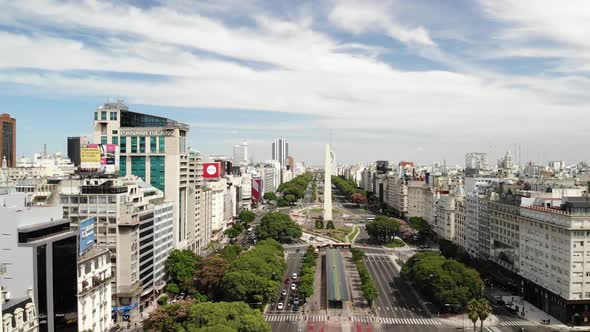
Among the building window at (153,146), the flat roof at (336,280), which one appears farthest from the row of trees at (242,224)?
the flat roof at (336,280)

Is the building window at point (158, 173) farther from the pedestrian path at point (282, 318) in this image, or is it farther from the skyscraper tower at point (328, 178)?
the skyscraper tower at point (328, 178)

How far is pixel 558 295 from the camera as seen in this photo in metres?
70.5

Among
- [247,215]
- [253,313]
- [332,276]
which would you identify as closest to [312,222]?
[247,215]

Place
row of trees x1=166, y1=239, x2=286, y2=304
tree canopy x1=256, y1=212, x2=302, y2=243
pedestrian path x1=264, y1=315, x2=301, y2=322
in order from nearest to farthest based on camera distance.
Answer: pedestrian path x1=264, y1=315, x2=301, y2=322 → row of trees x1=166, y1=239, x2=286, y2=304 → tree canopy x1=256, y1=212, x2=302, y2=243

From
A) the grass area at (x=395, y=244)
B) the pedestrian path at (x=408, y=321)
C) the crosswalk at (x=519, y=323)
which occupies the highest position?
the pedestrian path at (x=408, y=321)

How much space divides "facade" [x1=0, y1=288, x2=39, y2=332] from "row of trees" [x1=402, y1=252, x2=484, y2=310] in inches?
2091

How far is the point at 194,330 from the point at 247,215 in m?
117

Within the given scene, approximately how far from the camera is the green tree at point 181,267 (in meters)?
84.4

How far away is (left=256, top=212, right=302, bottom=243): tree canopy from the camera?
134 metres

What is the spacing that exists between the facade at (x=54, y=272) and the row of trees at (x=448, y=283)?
49.4 m

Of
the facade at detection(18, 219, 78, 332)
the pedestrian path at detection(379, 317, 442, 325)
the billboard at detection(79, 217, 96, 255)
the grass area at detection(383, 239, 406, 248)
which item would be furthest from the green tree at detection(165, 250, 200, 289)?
the grass area at detection(383, 239, 406, 248)

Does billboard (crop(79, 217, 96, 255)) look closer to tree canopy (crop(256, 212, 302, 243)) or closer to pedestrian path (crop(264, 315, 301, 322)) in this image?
pedestrian path (crop(264, 315, 301, 322))

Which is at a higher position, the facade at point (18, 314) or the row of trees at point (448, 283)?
the facade at point (18, 314)

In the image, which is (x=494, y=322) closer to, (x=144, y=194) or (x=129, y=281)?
(x=129, y=281)
